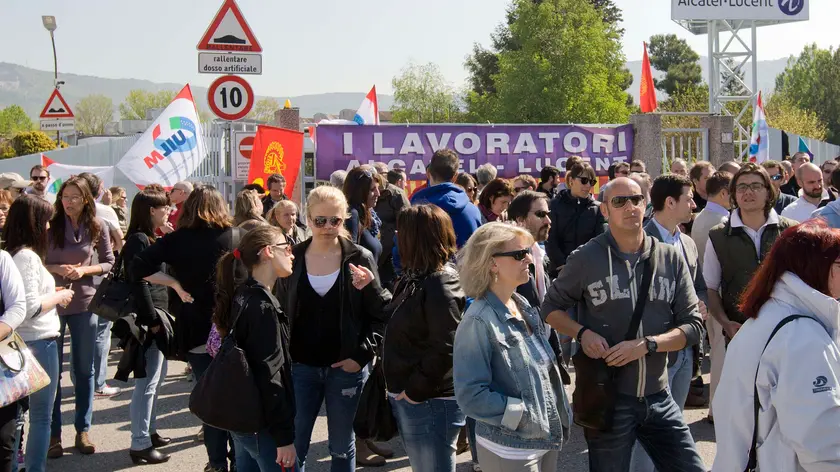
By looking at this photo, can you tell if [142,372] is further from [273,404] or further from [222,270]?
[273,404]

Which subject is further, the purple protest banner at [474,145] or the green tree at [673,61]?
the green tree at [673,61]

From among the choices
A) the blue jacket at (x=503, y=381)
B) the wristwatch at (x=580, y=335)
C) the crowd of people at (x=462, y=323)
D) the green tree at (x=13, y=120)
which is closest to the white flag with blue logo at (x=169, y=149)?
the crowd of people at (x=462, y=323)

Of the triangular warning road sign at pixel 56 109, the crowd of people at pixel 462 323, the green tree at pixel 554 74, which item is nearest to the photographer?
the crowd of people at pixel 462 323

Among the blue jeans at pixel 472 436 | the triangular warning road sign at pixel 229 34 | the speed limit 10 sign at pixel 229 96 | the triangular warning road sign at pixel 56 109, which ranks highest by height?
the triangular warning road sign at pixel 56 109

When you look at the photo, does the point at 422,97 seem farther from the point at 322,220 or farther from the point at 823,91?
the point at 322,220

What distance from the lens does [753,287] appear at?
3035 mm

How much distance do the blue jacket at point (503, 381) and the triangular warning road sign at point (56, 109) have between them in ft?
52.9

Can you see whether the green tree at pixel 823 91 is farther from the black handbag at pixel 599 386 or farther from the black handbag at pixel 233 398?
the black handbag at pixel 233 398

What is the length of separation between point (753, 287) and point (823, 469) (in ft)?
2.13

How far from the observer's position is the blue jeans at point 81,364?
6.25 metres

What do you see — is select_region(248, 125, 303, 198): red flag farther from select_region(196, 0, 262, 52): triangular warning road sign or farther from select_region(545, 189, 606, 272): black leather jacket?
select_region(545, 189, 606, 272): black leather jacket

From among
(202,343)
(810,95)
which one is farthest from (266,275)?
(810,95)

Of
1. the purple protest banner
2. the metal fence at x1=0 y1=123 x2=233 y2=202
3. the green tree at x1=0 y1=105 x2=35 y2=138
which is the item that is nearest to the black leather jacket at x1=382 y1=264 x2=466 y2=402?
the metal fence at x1=0 y1=123 x2=233 y2=202

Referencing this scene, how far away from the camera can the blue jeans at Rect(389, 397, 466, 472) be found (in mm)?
4043
